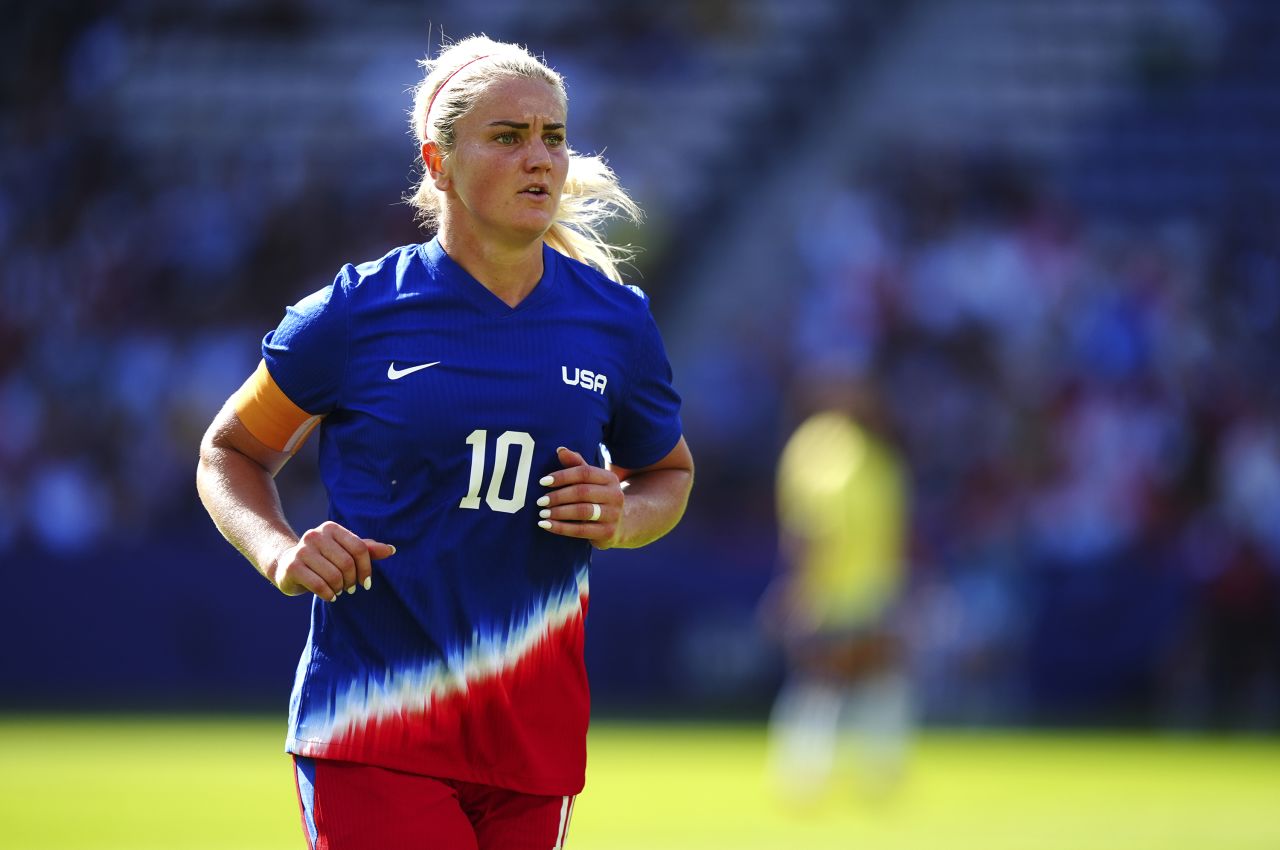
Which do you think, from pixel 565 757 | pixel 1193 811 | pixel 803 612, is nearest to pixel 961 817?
pixel 1193 811

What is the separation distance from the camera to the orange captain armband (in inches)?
170

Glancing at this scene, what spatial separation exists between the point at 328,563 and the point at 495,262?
821 mm

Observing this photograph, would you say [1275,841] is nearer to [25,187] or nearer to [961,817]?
[961,817]

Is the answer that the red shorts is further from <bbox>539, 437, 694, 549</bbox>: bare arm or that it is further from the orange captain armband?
the orange captain armband

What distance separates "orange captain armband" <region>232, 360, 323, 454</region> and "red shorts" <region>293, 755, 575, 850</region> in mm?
707

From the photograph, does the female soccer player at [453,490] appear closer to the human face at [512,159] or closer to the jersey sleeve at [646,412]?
the human face at [512,159]

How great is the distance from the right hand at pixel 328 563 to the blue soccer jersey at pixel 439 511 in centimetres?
22

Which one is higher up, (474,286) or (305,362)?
(474,286)

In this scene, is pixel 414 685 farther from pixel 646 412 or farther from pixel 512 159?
pixel 512 159

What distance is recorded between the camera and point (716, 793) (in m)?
12.9

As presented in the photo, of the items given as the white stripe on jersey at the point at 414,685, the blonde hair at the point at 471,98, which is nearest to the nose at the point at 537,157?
the blonde hair at the point at 471,98

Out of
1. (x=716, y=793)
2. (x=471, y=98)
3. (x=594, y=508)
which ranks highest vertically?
(x=471, y=98)

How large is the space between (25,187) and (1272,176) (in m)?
14.0

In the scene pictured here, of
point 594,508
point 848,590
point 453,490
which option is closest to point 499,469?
point 453,490
